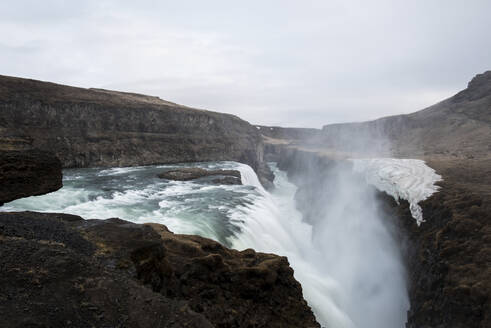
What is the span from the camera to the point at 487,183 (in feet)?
53.2

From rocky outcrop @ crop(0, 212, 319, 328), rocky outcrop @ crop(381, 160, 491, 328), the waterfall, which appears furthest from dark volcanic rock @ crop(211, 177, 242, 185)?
rocky outcrop @ crop(0, 212, 319, 328)

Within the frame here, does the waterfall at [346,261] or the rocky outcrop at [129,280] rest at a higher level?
the rocky outcrop at [129,280]

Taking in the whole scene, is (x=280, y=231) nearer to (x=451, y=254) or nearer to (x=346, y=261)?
(x=346, y=261)

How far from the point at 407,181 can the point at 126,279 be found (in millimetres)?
20036

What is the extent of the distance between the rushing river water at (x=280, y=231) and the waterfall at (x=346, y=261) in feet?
0.17

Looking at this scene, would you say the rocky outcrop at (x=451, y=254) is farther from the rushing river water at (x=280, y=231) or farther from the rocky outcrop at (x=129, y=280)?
the rocky outcrop at (x=129, y=280)

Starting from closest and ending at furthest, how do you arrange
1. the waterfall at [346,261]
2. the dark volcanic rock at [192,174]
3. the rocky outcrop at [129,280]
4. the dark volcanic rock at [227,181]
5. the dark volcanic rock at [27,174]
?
the rocky outcrop at [129,280]
the dark volcanic rock at [27,174]
the waterfall at [346,261]
the dark volcanic rock at [227,181]
the dark volcanic rock at [192,174]

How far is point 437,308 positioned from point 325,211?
942 inches

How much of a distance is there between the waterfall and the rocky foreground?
15.2 ft

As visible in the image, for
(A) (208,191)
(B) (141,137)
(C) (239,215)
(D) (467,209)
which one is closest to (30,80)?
(B) (141,137)

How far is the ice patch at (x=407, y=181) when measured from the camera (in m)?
16.2

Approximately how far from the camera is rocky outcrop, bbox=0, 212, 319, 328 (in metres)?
3.94

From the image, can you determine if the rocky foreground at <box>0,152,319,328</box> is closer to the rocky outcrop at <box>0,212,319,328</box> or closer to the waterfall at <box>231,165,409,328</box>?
the rocky outcrop at <box>0,212,319,328</box>

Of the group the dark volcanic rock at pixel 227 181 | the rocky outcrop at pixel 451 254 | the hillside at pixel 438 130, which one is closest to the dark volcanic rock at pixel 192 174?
the dark volcanic rock at pixel 227 181
